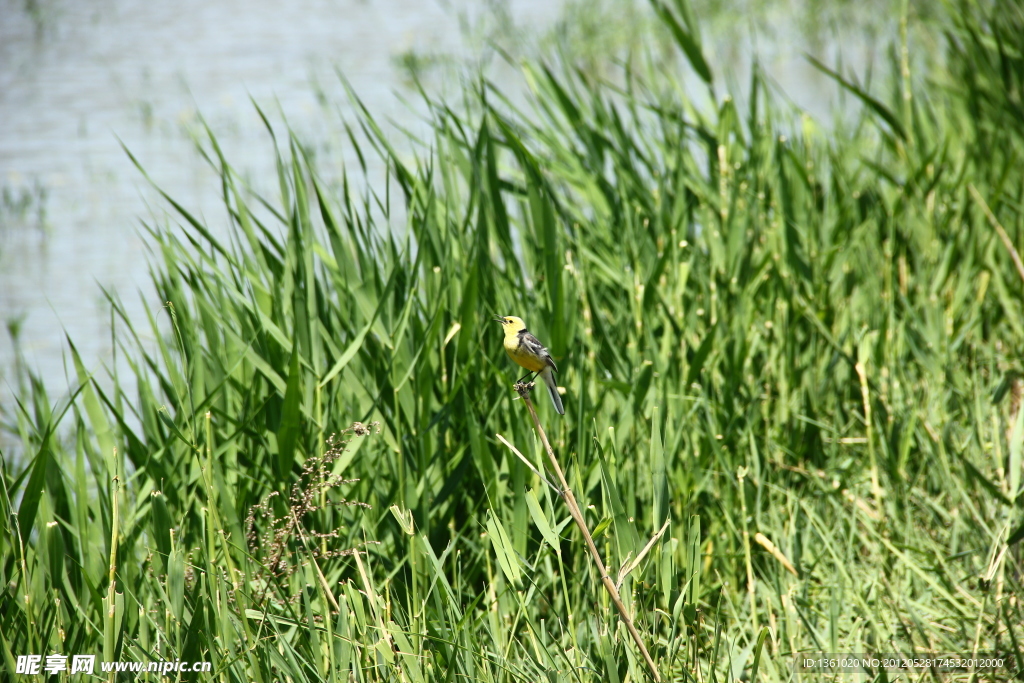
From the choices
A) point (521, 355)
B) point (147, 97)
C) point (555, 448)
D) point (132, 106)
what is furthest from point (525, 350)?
point (147, 97)

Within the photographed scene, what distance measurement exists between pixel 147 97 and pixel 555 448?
7513 mm

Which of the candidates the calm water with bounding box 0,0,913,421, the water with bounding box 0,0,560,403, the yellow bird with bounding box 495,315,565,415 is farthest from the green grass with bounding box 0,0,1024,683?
the water with bounding box 0,0,560,403

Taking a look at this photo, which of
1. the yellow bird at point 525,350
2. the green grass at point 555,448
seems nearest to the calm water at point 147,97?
the green grass at point 555,448

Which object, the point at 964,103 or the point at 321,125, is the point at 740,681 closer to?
the point at 964,103

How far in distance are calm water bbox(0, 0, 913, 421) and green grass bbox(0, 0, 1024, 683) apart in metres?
1.94

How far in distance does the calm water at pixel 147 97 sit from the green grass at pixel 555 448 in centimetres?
194

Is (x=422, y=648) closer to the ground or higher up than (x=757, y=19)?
closer to the ground

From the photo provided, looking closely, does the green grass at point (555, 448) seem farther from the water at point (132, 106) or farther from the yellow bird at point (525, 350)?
the water at point (132, 106)

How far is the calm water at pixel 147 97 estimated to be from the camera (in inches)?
231

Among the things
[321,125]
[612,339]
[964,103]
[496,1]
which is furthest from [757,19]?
[612,339]

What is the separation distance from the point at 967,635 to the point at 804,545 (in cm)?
49

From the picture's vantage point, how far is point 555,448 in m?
2.43

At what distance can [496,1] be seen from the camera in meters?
9.81

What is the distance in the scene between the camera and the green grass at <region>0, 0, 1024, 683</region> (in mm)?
1906
